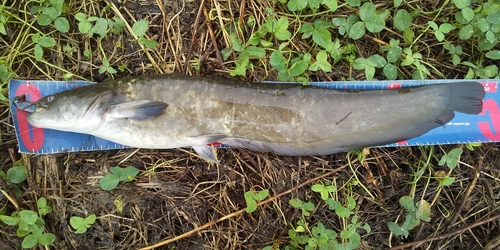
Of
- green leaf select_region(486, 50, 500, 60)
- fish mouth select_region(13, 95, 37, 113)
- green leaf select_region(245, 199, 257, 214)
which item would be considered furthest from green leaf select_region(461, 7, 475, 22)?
fish mouth select_region(13, 95, 37, 113)

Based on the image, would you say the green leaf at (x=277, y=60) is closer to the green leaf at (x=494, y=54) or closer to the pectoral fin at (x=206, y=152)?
the pectoral fin at (x=206, y=152)

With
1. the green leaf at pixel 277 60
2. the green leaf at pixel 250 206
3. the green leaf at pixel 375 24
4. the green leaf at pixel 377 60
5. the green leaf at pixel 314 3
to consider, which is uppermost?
the green leaf at pixel 314 3

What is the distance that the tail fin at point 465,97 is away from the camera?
2.58 meters

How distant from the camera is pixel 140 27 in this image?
2.77 m

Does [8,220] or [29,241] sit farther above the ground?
[8,220]

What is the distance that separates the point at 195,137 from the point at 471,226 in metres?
2.24

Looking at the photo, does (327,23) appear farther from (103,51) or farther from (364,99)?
(103,51)

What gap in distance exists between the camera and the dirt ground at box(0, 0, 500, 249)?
2.86m

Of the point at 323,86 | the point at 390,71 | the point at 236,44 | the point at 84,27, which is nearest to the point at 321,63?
the point at 323,86

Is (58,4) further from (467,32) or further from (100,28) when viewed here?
(467,32)

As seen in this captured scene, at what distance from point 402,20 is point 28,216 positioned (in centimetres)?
311

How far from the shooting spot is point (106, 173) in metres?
2.85

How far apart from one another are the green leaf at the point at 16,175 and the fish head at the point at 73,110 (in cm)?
45

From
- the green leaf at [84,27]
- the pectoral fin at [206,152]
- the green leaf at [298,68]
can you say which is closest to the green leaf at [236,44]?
the green leaf at [298,68]
